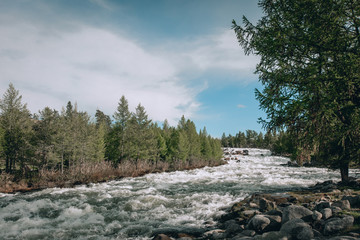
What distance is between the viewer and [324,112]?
21.2 feet

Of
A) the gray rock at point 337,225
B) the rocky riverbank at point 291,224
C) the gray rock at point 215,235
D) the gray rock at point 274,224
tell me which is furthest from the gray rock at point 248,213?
the gray rock at point 337,225

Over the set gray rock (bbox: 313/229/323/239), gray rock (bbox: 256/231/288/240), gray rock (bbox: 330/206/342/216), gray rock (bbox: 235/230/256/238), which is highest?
gray rock (bbox: 330/206/342/216)

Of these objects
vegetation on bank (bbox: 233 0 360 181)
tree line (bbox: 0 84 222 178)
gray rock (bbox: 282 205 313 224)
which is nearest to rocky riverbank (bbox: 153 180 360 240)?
gray rock (bbox: 282 205 313 224)

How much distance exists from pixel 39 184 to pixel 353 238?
76.3 feet

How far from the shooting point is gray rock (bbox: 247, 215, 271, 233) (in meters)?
6.25

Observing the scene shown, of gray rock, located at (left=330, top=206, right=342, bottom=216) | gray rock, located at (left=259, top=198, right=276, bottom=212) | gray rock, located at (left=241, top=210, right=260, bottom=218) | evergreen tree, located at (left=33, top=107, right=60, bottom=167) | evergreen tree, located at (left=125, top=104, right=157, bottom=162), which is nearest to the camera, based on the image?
gray rock, located at (left=330, top=206, right=342, bottom=216)

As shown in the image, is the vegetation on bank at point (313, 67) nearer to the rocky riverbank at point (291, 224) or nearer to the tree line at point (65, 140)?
the rocky riverbank at point (291, 224)

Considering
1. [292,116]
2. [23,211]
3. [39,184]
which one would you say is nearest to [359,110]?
[292,116]

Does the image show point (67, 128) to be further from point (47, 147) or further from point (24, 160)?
point (24, 160)

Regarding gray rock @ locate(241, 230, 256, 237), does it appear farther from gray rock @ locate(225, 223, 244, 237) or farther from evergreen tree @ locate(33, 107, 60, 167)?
evergreen tree @ locate(33, 107, 60, 167)

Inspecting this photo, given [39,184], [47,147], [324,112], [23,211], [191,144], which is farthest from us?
[191,144]

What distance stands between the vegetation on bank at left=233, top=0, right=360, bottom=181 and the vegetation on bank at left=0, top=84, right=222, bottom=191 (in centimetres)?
2053

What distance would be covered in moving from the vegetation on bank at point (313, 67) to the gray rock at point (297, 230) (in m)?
2.66

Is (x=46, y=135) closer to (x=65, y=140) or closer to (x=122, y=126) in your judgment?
(x=65, y=140)
